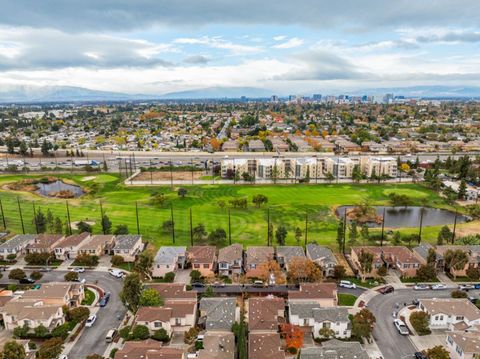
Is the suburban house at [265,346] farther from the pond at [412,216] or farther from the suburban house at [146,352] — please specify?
the pond at [412,216]

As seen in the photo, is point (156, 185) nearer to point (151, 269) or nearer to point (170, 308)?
point (151, 269)

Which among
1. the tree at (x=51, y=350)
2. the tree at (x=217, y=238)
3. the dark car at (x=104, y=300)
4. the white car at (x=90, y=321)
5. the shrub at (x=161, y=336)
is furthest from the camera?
the tree at (x=217, y=238)

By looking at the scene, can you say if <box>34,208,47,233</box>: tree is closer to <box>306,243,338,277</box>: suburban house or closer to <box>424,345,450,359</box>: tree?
<box>306,243,338,277</box>: suburban house

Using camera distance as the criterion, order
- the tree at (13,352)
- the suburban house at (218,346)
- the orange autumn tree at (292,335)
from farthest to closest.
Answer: the orange autumn tree at (292,335), the suburban house at (218,346), the tree at (13,352)

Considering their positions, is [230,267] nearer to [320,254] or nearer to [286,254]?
[286,254]

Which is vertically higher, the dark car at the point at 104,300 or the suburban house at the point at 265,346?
the suburban house at the point at 265,346

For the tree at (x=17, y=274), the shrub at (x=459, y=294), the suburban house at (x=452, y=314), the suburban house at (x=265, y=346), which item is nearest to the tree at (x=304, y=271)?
the suburban house at (x=265, y=346)

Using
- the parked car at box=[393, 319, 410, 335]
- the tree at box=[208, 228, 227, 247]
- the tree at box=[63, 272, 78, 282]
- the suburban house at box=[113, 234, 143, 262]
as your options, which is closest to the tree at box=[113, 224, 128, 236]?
the suburban house at box=[113, 234, 143, 262]
